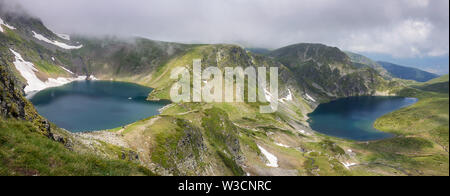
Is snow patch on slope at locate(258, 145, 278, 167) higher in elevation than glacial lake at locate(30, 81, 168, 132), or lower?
lower

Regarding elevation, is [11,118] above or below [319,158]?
above

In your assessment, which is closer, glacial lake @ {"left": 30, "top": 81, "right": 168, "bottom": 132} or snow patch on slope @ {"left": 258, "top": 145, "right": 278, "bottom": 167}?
snow patch on slope @ {"left": 258, "top": 145, "right": 278, "bottom": 167}

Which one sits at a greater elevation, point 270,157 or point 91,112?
point 91,112

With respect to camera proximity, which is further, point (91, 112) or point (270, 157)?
point (91, 112)

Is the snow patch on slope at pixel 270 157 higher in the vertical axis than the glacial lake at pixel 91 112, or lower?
lower

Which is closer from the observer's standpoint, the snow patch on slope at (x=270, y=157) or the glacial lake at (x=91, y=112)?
the snow patch on slope at (x=270, y=157)

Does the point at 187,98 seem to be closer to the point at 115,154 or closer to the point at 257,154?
the point at 257,154
